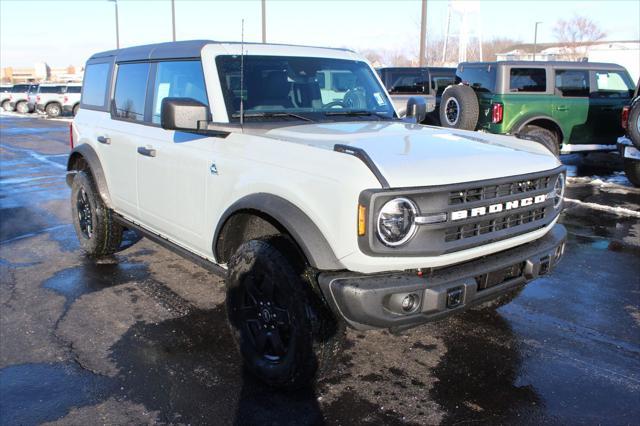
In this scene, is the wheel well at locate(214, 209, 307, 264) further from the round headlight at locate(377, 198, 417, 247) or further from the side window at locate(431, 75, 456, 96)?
the side window at locate(431, 75, 456, 96)

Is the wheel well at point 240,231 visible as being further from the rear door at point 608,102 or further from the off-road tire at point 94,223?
the rear door at point 608,102

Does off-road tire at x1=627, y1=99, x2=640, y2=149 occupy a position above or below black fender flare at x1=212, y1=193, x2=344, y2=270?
above

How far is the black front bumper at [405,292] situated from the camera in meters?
2.82

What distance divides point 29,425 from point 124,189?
237 cm

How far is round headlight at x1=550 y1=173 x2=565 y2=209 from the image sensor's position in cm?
377

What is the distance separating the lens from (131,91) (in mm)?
5098

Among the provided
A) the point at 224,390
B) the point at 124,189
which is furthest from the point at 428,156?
the point at 124,189

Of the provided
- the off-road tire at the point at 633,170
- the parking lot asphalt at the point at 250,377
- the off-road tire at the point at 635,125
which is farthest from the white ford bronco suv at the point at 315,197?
the off-road tire at the point at 633,170

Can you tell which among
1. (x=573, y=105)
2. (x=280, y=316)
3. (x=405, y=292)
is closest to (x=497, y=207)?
(x=405, y=292)

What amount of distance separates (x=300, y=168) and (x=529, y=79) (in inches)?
368

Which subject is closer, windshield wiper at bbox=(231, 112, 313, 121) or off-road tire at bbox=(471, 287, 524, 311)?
windshield wiper at bbox=(231, 112, 313, 121)

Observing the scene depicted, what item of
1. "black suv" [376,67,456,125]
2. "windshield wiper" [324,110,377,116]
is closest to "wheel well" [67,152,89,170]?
"windshield wiper" [324,110,377,116]

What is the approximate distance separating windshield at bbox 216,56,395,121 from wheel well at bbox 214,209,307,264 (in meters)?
0.70

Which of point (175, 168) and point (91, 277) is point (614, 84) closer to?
point (175, 168)
